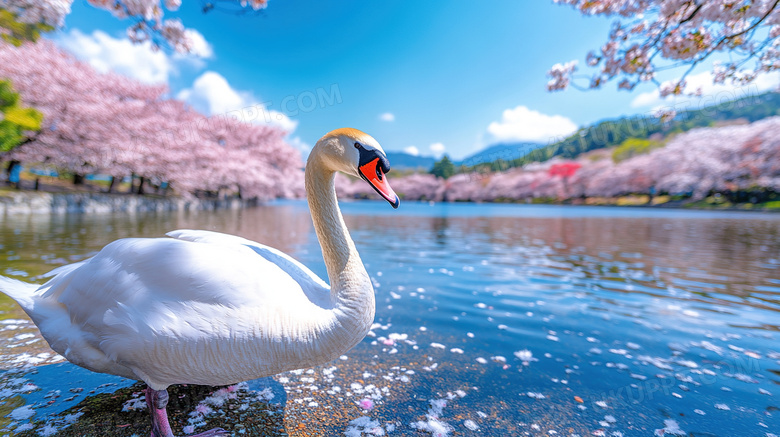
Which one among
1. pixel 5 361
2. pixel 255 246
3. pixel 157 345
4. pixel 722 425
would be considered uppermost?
pixel 255 246

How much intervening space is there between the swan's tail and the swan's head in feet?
6.47

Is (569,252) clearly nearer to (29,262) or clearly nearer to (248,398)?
(248,398)

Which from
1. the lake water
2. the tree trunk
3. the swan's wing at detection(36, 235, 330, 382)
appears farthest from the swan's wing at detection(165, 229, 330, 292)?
the tree trunk

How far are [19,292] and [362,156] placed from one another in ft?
7.28

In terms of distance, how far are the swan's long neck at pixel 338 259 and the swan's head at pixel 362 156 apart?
0.17 metres

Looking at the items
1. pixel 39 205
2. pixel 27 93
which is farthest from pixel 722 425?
pixel 27 93

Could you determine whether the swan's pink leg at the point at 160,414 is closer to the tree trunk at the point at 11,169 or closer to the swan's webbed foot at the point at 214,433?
the swan's webbed foot at the point at 214,433

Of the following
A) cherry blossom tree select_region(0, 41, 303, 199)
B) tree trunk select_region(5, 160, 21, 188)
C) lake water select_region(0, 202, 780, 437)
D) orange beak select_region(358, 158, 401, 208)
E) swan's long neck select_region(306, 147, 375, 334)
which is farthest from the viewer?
tree trunk select_region(5, 160, 21, 188)

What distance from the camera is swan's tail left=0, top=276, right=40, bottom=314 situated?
177cm

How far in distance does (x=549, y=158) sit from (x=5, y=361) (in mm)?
88225

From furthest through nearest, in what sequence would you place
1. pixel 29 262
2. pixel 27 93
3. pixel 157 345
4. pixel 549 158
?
pixel 549 158, pixel 27 93, pixel 29 262, pixel 157 345

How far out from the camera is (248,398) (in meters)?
2.24

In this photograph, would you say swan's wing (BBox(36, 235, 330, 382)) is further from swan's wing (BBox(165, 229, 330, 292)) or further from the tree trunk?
the tree trunk

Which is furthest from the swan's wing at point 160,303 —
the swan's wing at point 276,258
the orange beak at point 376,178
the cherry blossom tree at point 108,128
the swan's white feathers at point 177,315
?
the cherry blossom tree at point 108,128
